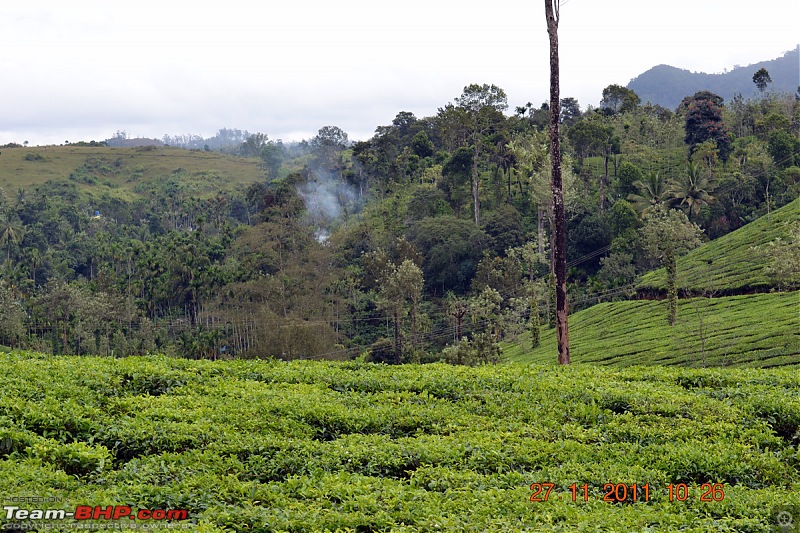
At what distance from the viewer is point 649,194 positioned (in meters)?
72.6

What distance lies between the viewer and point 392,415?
33.4 feet

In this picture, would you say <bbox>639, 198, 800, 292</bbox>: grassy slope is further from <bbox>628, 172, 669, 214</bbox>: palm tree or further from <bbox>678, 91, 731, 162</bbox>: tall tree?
<bbox>678, 91, 731, 162</bbox>: tall tree

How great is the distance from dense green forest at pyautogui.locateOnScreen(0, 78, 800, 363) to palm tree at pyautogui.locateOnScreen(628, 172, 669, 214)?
23cm

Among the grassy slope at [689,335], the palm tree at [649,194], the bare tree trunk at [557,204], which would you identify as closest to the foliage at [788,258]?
the grassy slope at [689,335]

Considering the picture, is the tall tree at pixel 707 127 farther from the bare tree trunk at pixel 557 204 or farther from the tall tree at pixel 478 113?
the bare tree trunk at pixel 557 204

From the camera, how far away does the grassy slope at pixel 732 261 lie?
5238 centimetres

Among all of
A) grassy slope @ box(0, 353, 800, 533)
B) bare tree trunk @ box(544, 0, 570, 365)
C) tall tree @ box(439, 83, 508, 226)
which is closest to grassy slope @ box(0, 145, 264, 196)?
tall tree @ box(439, 83, 508, 226)

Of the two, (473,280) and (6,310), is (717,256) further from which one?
(6,310)

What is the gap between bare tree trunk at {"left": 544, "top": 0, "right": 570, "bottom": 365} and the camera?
1719 cm

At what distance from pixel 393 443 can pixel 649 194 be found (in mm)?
68609

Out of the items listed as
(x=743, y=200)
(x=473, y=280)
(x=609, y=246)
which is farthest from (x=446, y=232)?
(x=743, y=200)

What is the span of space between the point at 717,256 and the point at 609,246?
11897 mm
